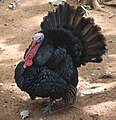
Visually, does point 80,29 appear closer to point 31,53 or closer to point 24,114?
point 31,53

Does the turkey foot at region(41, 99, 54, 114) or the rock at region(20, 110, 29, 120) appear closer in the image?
the rock at region(20, 110, 29, 120)

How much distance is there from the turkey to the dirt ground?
22cm

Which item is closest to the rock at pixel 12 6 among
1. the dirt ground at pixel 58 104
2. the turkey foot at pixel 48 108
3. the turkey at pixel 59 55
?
the dirt ground at pixel 58 104

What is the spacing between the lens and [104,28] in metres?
8.56

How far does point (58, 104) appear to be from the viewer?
5414mm

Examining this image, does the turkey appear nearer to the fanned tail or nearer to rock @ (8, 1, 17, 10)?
Result: the fanned tail

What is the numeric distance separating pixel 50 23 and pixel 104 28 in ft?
10.8

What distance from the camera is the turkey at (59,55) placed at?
15.9 ft

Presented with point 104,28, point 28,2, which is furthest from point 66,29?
point 28,2

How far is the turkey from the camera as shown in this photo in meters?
4.84

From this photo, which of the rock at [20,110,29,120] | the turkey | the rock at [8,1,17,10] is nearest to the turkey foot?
the turkey

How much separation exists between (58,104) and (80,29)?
3.52 feet

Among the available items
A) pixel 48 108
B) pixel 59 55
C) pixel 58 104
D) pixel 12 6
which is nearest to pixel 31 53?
pixel 59 55

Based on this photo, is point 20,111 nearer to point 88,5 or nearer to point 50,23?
point 50,23
